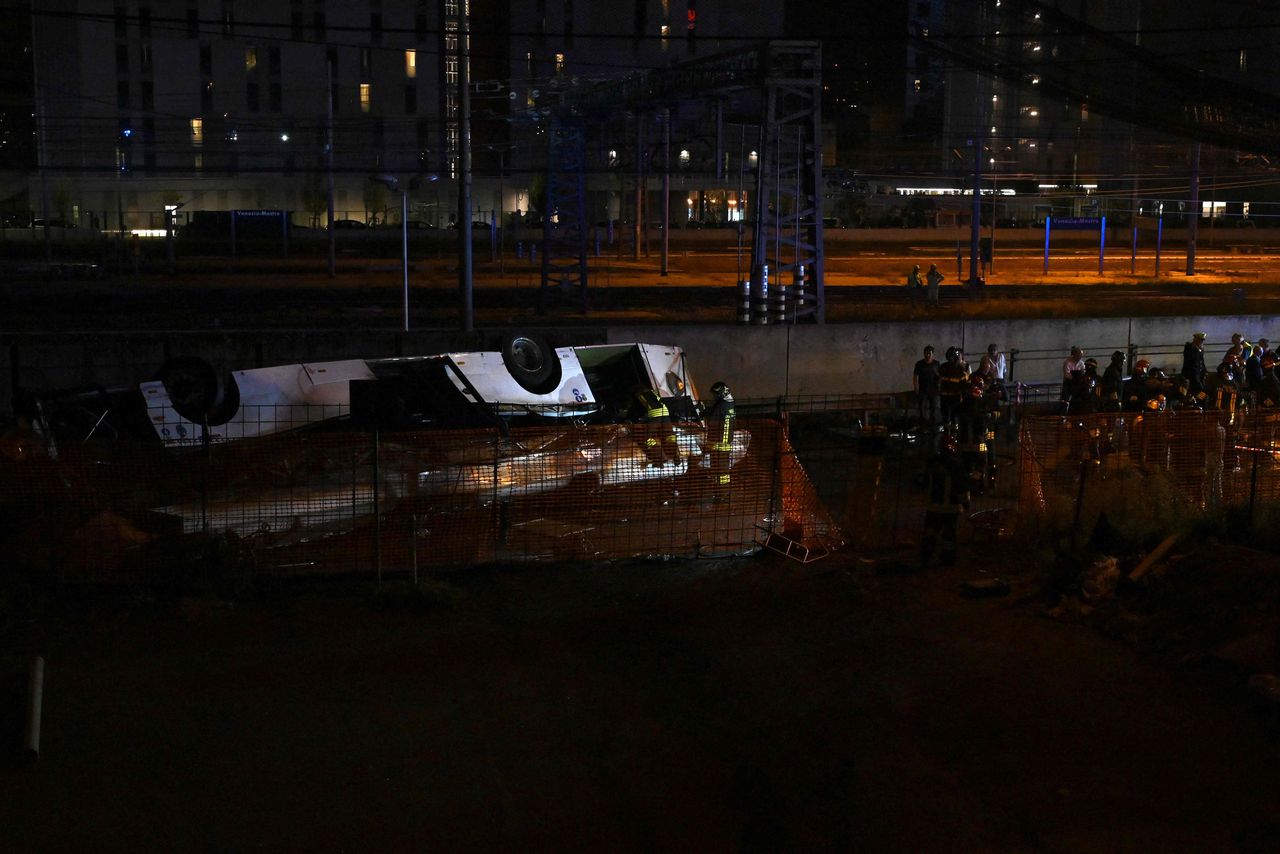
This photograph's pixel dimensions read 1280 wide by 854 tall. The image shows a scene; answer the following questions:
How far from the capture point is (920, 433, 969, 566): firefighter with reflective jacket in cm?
984

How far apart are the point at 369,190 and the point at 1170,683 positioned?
49.8m

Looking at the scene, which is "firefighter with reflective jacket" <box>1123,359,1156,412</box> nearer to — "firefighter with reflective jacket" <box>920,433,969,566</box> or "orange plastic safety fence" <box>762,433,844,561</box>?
"firefighter with reflective jacket" <box>920,433,969,566</box>

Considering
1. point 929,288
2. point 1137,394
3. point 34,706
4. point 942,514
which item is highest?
point 929,288

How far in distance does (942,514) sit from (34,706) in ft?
22.3

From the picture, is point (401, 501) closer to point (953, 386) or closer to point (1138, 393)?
point (953, 386)

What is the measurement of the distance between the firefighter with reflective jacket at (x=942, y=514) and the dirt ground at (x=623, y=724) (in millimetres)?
483

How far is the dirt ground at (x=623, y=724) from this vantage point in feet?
18.7

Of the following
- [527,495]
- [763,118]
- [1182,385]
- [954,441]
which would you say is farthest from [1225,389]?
[527,495]

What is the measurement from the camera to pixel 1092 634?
8.41 meters

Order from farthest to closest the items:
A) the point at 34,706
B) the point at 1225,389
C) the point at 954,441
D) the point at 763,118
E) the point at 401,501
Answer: the point at 763,118 → the point at 1225,389 → the point at 954,441 → the point at 401,501 → the point at 34,706

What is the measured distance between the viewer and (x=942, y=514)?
9828mm

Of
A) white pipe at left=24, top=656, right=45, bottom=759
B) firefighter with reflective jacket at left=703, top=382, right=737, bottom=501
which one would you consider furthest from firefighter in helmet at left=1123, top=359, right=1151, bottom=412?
white pipe at left=24, top=656, right=45, bottom=759

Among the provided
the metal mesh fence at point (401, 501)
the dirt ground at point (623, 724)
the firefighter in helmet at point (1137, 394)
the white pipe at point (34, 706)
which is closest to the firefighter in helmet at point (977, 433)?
the metal mesh fence at point (401, 501)

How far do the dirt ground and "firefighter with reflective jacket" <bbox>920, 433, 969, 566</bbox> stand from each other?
1.58 feet
